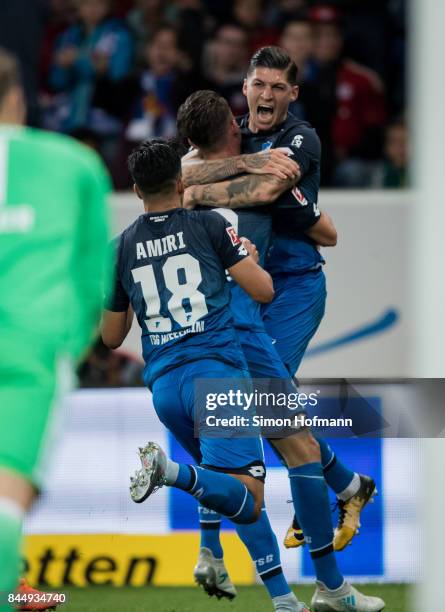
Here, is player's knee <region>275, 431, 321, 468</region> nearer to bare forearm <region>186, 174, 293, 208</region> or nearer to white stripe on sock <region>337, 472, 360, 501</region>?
white stripe on sock <region>337, 472, 360, 501</region>

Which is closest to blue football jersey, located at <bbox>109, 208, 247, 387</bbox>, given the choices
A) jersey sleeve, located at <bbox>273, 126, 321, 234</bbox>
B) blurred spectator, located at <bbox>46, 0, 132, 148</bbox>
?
jersey sleeve, located at <bbox>273, 126, 321, 234</bbox>

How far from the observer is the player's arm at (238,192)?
4586mm

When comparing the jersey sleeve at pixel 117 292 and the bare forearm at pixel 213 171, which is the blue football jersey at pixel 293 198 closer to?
the bare forearm at pixel 213 171

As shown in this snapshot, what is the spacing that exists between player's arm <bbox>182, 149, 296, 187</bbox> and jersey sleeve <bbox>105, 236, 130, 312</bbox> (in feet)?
1.22

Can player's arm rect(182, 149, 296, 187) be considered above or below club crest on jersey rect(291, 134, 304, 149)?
below

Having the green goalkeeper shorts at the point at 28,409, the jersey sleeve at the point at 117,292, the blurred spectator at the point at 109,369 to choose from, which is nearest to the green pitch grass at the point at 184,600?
the jersey sleeve at the point at 117,292

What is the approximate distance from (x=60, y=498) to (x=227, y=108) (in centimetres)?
153

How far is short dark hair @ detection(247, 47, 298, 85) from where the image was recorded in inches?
186

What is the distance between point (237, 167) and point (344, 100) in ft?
10.1

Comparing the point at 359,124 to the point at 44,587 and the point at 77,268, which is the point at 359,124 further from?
the point at 77,268

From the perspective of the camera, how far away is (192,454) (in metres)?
4.59

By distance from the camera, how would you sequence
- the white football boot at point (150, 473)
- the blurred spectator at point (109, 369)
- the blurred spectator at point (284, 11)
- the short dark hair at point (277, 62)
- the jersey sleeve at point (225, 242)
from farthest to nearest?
1. the blurred spectator at point (284, 11)
2. the blurred spectator at point (109, 369)
3. the short dark hair at point (277, 62)
4. the jersey sleeve at point (225, 242)
5. the white football boot at point (150, 473)

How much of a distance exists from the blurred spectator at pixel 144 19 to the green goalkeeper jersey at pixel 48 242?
18.5 ft
